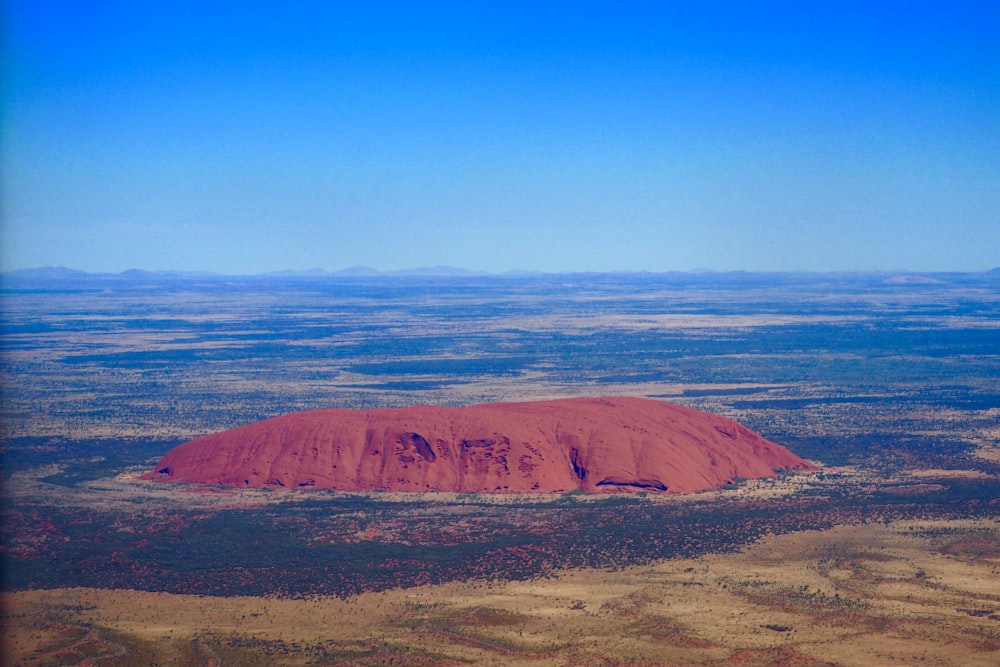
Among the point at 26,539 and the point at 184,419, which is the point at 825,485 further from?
the point at 184,419

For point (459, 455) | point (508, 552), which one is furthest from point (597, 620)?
point (459, 455)

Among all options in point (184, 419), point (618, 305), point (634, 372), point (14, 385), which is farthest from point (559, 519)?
point (618, 305)

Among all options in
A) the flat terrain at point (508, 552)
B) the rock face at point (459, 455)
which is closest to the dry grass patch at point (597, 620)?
the flat terrain at point (508, 552)

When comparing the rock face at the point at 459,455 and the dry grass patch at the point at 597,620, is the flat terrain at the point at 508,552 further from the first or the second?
the rock face at the point at 459,455

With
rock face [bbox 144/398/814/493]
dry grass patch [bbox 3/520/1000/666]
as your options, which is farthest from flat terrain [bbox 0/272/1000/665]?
rock face [bbox 144/398/814/493]

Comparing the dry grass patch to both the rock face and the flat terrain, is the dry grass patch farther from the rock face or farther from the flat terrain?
the rock face

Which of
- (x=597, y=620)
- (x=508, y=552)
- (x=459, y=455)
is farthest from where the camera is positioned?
(x=459, y=455)

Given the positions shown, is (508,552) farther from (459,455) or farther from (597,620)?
(459,455)

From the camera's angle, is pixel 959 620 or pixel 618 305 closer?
pixel 959 620
